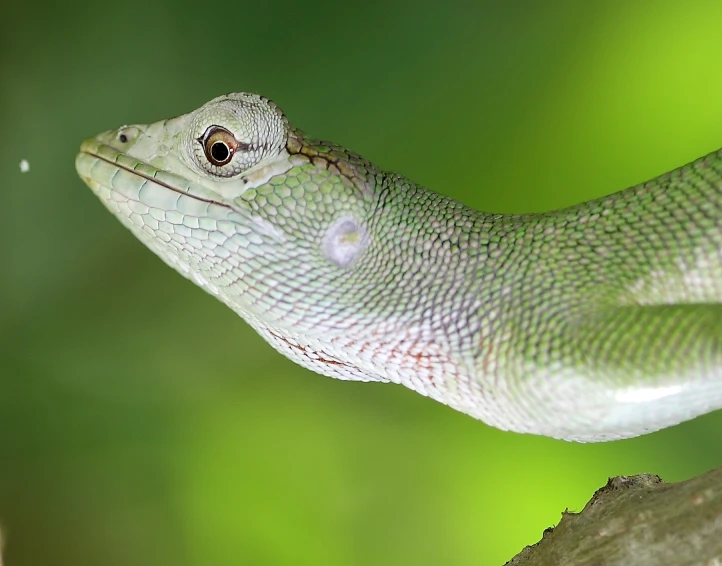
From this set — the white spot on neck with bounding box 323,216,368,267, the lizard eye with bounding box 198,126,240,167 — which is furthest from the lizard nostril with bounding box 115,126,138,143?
the white spot on neck with bounding box 323,216,368,267

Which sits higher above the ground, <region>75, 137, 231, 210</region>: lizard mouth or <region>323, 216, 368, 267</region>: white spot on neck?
<region>323, 216, 368, 267</region>: white spot on neck

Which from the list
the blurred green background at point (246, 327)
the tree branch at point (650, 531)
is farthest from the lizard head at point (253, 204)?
the blurred green background at point (246, 327)

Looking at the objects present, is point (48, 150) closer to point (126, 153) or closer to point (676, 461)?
point (126, 153)

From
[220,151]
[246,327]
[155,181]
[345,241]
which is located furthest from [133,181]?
[246,327]

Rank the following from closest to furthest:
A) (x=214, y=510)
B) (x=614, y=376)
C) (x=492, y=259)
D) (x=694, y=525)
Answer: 1. (x=694, y=525)
2. (x=614, y=376)
3. (x=492, y=259)
4. (x=214, y=510)

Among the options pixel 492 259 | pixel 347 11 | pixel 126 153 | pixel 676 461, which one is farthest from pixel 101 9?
pixel 676 461

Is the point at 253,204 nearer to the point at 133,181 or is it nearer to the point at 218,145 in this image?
the point at 218,145

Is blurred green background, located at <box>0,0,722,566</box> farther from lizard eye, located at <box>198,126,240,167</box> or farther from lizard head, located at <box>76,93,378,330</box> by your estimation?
lizard eye, located at <box>198,126,240,167</box>
